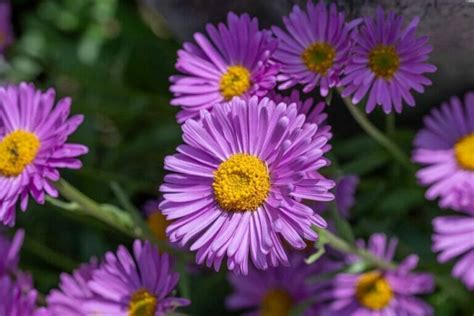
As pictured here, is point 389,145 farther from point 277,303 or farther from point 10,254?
point 10,254

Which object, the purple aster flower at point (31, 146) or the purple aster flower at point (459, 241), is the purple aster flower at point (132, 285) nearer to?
the purple aster flower at point (31, 146)

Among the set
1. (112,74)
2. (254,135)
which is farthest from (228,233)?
(112,74)

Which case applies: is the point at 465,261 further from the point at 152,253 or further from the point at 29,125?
the point at 29,125

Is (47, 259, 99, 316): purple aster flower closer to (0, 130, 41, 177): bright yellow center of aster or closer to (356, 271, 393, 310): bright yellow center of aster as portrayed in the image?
(0, 130, 41, 177): bright yellow center of aster

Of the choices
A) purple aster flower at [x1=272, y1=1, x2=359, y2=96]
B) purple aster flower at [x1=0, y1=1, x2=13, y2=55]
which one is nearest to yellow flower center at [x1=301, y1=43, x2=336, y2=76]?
purple aster flower at [x1=272, y1=1, x2=359, y2=96]

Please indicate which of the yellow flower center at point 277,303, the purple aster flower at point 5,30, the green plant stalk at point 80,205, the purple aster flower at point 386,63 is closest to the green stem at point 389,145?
the purple aster flower at point 386,63

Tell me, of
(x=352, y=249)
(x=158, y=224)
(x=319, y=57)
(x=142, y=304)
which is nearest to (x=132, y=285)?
(x=142, y=304)
